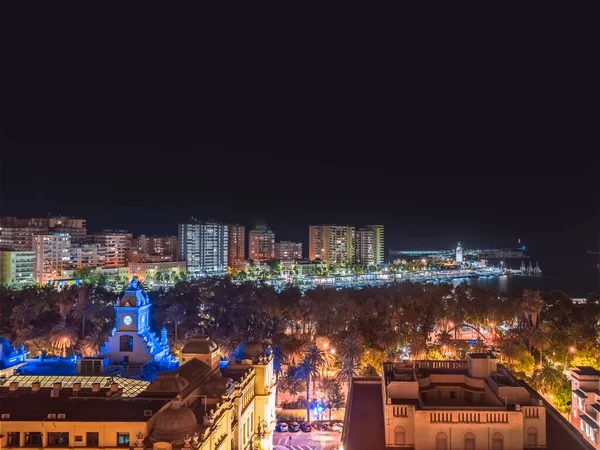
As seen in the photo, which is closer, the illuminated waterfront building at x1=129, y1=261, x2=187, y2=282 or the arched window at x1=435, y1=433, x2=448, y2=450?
the arched window at x1=435, y1=433, x2=448, y2=450

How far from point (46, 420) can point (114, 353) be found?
14.3 m

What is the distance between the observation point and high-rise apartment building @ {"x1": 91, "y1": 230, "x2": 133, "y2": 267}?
151375mm

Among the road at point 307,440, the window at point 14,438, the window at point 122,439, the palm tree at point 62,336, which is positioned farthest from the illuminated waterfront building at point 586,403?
the palm tree at point 62,336

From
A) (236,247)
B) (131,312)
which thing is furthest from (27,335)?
(236,247)

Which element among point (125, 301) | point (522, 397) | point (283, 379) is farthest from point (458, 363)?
point (125, 301)

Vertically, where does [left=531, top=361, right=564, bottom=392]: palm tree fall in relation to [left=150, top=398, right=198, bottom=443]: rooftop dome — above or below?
below

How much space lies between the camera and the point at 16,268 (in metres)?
112

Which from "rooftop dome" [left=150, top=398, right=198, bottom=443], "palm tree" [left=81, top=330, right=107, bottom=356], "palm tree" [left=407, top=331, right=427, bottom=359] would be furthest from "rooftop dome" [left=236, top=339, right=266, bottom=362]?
"palm tree" [left=81, top=330, right=107, bottom=356]

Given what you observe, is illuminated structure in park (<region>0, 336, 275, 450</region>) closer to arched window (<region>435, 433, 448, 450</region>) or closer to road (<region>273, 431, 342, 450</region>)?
road (<region>273, 431, 342, 450</region>)

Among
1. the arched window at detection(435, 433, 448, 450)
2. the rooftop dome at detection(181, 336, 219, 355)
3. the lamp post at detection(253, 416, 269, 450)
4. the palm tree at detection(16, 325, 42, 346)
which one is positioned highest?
the rooftop dome at detection(181, 336, 219, 355)

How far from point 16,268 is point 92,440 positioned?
106210 millimetres

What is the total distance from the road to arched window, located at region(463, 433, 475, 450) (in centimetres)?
A: 1348

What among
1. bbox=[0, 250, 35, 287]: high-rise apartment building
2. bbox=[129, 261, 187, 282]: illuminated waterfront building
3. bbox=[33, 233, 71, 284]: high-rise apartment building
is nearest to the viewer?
bbox=[0, 250, 35, 287]: high-rise apartment building

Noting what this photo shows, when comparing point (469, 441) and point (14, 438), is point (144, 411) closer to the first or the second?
point (14, 438)
